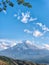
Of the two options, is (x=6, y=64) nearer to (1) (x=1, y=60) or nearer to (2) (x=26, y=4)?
(1) (x=1, y=60)

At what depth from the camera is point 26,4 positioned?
20.7 meters

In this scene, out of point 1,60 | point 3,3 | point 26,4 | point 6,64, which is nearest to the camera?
point 26,4

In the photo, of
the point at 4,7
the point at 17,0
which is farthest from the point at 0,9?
the point at 17,0

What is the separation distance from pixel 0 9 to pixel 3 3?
2.94 ft

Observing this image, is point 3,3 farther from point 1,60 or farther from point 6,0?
point 1,60

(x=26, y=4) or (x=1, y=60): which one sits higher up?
(x=1, y=60)

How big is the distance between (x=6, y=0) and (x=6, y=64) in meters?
18.8

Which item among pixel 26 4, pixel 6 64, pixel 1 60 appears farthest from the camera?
pixel 1 60

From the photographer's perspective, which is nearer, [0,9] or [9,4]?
[9,4]

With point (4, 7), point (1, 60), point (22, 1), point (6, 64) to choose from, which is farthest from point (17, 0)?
point (1, 60)

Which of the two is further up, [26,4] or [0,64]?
[0,64]

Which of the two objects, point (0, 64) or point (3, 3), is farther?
point (0, 64)

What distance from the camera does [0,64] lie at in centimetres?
3931

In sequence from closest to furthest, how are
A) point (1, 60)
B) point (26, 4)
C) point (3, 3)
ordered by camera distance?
point (26, 4) < point (3, 3) < point (1, 60)
